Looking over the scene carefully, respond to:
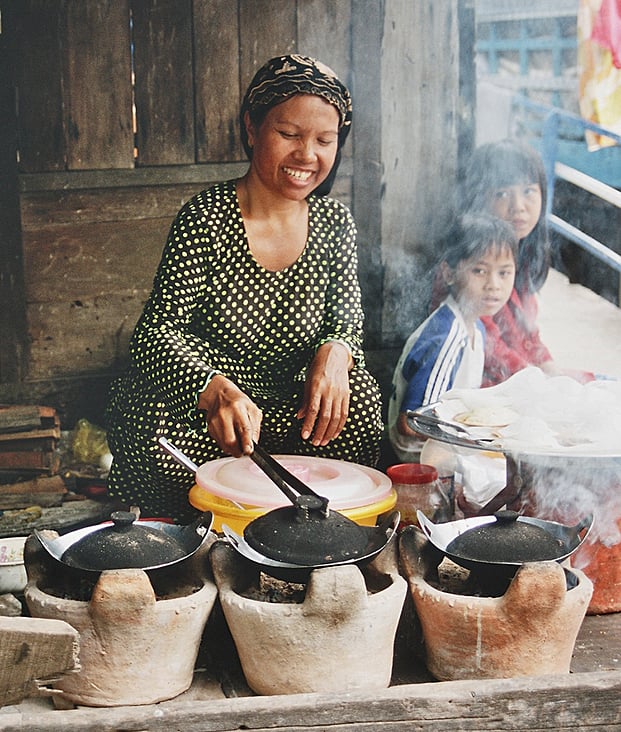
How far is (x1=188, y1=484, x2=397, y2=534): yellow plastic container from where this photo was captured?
354 centimetres

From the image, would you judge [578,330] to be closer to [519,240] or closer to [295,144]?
[519,240]

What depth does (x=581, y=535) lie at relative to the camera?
351 cm

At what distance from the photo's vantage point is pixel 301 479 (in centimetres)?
381

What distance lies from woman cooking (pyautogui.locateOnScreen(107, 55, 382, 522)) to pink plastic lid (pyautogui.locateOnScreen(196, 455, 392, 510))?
0.74 ft

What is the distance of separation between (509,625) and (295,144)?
2.20 metres

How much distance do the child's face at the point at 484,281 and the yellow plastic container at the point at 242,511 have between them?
122 cm

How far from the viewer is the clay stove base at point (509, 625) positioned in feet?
9.82

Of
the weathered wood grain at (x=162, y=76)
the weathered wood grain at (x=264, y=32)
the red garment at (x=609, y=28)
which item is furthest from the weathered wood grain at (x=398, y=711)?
the red garment at (x=609, y=28)

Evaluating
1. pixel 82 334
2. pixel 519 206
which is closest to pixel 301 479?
pixel 82 334

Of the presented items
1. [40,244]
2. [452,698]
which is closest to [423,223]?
[40,244]

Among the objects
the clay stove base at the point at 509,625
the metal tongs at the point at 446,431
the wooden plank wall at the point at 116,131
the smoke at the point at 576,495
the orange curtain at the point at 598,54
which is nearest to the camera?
the clay stove base at the point at 509,625

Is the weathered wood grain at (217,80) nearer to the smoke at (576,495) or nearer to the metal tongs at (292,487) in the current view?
the metal tongs at (292,487)

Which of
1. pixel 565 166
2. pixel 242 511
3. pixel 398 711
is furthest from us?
pixel 565 166

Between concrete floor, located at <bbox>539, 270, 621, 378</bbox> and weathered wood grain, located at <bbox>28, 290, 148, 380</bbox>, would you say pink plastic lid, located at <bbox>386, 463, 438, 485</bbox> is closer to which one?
concrete floor, located at <bbox>539, 270, 621, 378</bbox>
